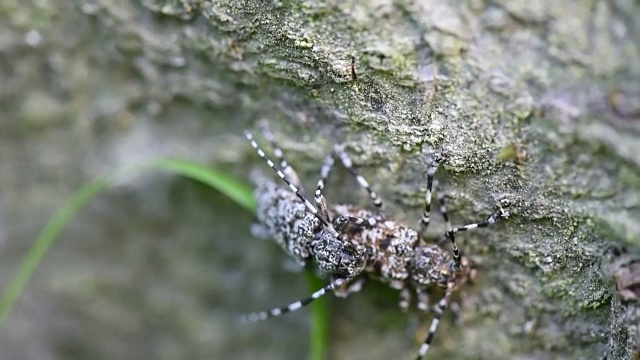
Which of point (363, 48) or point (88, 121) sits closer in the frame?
point (363, 48)

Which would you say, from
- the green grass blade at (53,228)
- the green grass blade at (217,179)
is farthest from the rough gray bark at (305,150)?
the green grass blade at (53,228)

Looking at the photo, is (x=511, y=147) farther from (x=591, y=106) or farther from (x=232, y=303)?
(x=232, y=303)

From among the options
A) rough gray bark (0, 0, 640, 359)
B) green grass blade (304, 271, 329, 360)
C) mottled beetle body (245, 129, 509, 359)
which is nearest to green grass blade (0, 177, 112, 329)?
rough gray bark (0, 0, 640, 359)

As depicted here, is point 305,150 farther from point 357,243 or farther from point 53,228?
point 53,228

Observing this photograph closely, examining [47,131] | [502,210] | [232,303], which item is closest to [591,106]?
[502,210]

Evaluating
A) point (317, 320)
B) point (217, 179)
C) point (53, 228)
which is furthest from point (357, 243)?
point (53, 228)

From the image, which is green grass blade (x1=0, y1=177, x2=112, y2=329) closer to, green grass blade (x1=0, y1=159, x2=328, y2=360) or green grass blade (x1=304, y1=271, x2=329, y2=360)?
green grass blade (x1=0, y1=159, x2=328, y2=360)
